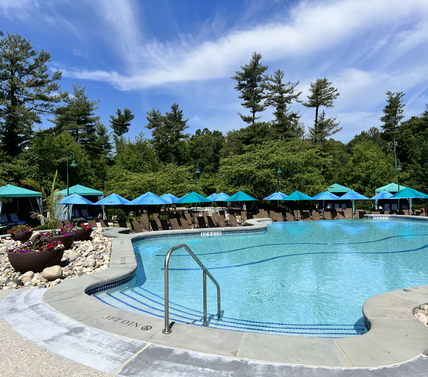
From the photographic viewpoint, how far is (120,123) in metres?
50.7

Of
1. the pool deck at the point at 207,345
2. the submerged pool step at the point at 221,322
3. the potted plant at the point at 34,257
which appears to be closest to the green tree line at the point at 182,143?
the potted plant at the point at 34,257

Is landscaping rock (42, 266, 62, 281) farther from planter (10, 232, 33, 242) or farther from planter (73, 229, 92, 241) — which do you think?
planter (10, 232, 33, 242)

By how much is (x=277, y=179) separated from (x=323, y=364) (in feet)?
75.0

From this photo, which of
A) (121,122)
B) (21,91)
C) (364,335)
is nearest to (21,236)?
(364,335)

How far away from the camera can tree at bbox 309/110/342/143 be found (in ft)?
128

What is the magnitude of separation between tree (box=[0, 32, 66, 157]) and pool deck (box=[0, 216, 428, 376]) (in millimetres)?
25830

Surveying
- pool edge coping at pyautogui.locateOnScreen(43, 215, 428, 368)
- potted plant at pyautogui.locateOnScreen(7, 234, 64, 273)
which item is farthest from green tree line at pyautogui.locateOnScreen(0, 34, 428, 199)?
pool edge coping at pyautogui.locateOnScreen(43, 215, 428, 368)

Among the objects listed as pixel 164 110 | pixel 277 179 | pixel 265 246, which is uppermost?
pixel 164 110

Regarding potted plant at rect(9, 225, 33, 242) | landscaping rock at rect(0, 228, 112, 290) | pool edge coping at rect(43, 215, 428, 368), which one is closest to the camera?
pool edge coping at rect(43, 215, 428, 368)

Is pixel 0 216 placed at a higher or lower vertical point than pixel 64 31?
lower

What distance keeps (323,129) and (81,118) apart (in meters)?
32.6

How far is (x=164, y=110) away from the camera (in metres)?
45.2

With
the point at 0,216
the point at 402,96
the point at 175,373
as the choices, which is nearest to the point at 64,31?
the point at 0,216

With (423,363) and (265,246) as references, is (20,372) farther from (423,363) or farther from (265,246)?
(265,246)
